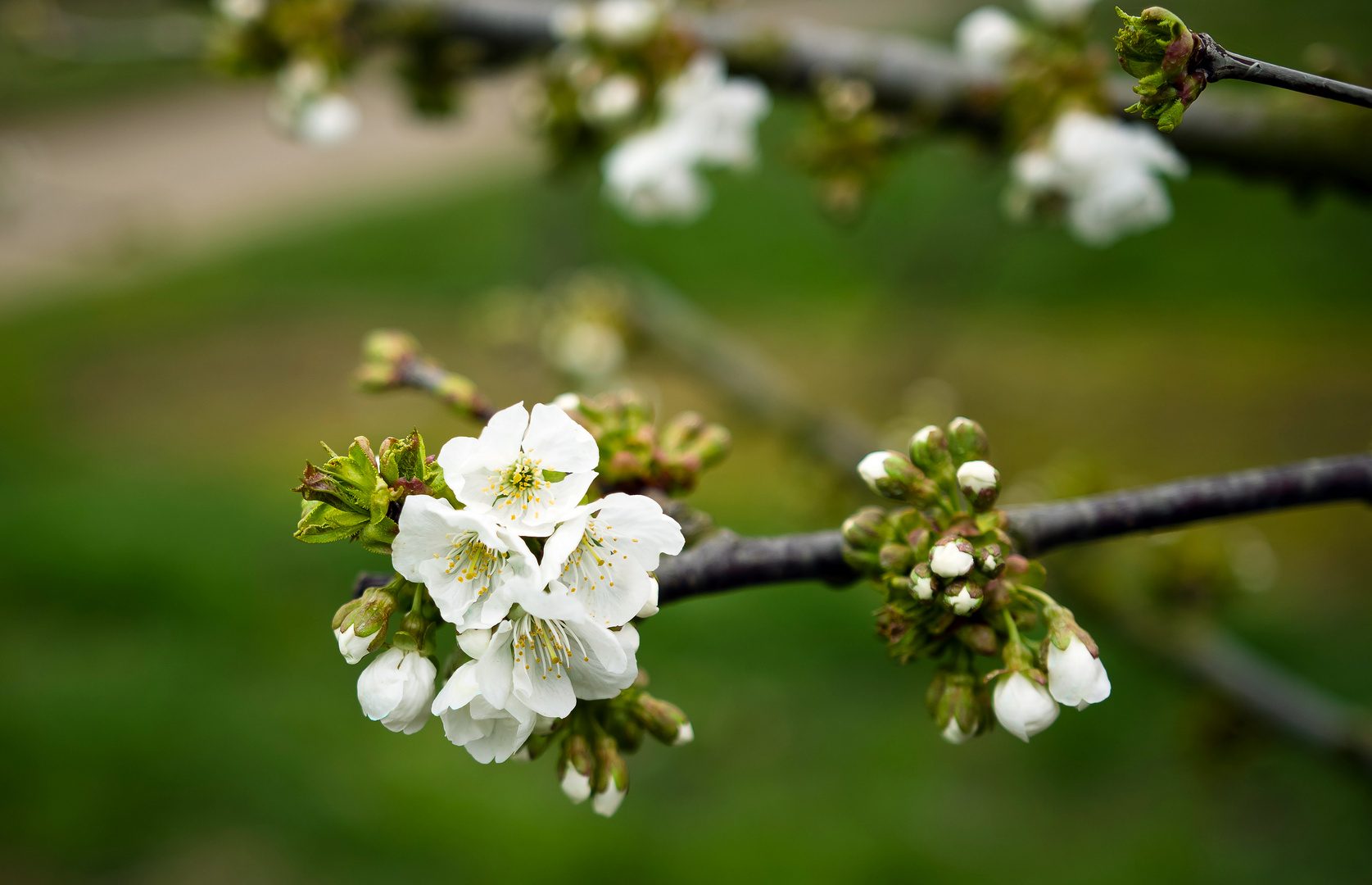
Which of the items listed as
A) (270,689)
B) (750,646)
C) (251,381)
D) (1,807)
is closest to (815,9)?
(251,381)

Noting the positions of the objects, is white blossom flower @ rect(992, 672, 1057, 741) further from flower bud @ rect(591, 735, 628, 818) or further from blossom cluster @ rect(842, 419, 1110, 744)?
flower bud @ rect(591, 735, 628, 818)

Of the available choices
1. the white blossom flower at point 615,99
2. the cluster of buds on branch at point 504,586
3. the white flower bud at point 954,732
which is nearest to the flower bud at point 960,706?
the white flower bud at point 954,732

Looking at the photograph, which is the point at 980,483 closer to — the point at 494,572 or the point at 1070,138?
the point at 494,572

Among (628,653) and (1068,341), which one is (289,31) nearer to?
(628,653)

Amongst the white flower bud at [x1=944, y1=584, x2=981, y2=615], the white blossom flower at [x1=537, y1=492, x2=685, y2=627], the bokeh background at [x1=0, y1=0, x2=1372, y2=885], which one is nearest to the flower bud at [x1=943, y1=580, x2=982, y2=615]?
the white flower bud at [x1=944, y1=584, x2=981, y2=615]

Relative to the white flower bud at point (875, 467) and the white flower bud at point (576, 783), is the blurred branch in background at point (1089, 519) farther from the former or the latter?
the white flower bud at point (576, 783)

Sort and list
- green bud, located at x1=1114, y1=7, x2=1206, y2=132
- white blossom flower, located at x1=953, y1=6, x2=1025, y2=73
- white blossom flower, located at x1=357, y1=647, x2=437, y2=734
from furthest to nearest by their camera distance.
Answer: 1. white blossom flower, located at x1=953, y1=6, x2=1025, y2=73
2. white blossom flower, located at x1=357, y1=647, x2=437, y2=734
3. green bud, located at x1=1114, y1=7, x2=1206, y2=132
